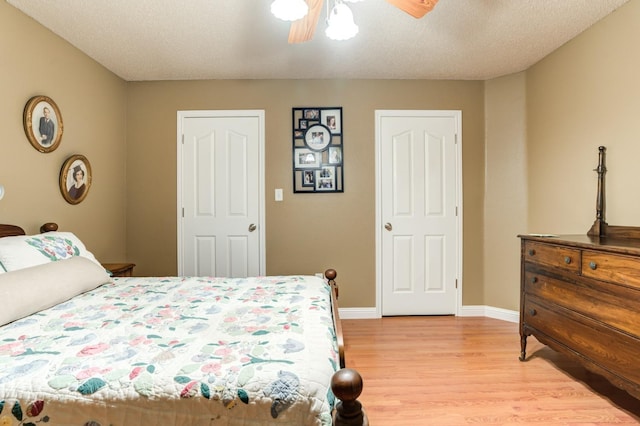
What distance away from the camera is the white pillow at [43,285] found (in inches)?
55.9

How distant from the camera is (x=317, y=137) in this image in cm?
351

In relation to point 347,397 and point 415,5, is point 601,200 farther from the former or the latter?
point 347,397

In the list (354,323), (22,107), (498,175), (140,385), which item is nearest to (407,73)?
(498,175)

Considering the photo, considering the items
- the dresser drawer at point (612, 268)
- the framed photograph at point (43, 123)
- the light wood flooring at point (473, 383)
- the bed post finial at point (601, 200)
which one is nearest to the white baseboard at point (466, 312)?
the light wood flooring at point (473, 383)

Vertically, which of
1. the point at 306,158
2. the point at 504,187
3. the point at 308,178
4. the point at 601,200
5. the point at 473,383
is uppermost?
the point at 306,158

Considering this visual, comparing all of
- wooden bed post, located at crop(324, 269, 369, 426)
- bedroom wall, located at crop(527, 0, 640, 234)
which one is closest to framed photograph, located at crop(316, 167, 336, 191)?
bedroom wall, located at crop(527, 0, 640, 234)

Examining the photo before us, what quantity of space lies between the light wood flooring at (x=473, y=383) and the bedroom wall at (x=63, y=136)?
2474 millimetres

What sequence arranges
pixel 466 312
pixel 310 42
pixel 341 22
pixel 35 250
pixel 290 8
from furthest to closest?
1. pixel 466 312
2. pixel 310 42
3. pixel 35 250
4. pixel 341 22
5. pixel 290 8

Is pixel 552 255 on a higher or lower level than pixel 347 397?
higher

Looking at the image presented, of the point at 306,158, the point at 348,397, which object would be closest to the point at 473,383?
the point at 348,397

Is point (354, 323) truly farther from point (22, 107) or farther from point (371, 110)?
point (22, 107)

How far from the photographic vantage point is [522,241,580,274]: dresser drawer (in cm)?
206

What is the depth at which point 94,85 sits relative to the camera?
10.0 feet

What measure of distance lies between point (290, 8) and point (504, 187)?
282cm
